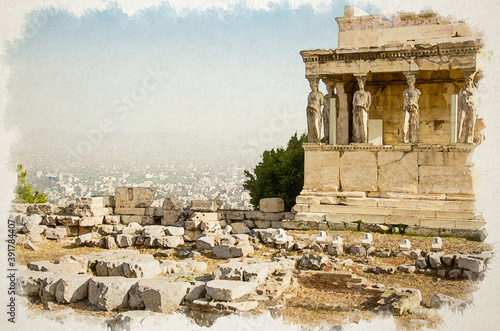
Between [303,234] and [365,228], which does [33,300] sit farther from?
[365,228]

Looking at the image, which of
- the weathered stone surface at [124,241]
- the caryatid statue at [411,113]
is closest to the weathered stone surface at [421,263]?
the caryatid statue at [411,113]

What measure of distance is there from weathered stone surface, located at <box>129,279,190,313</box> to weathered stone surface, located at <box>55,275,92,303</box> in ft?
2.90

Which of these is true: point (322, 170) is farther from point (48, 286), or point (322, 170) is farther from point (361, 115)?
point (48, 286)

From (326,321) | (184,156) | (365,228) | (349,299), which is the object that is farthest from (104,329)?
(184,156)

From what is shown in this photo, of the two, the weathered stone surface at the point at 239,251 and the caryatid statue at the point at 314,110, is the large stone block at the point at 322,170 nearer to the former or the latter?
the caryatid statue at the point at 314,110

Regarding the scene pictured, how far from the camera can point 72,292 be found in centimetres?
827

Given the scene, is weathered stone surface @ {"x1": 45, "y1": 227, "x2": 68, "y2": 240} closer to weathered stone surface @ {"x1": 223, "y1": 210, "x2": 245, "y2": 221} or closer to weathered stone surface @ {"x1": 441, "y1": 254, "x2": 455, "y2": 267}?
weathered stone surface @ {"x1": 223, "y1": 210, "x2": 245, "y2": 221}

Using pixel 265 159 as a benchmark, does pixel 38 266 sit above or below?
below

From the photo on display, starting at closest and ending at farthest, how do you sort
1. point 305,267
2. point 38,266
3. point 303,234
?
1. point 38,266
2. point 305,267
3. point 303,234

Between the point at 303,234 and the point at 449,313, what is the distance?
6090mm

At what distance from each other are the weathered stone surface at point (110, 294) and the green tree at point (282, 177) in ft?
39.7

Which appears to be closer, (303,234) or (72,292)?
(72,292)

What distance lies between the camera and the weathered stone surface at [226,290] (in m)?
7.52

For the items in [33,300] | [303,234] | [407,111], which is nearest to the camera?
[33,300]
